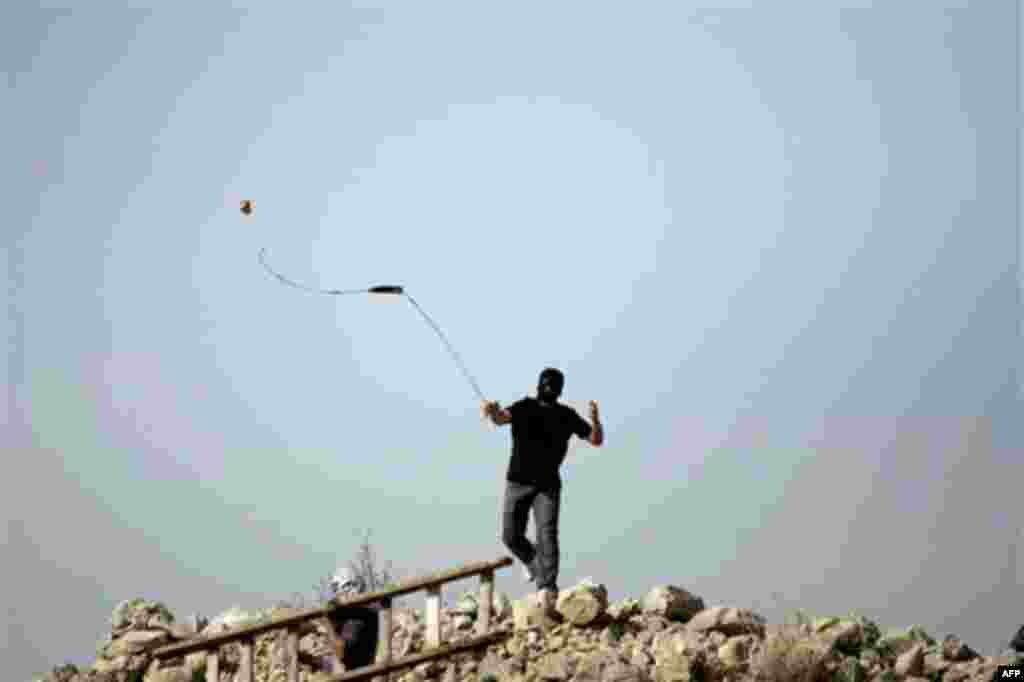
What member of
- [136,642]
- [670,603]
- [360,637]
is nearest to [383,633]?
[360,637]

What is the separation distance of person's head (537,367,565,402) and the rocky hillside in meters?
2.05

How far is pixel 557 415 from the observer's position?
2252 centimetres

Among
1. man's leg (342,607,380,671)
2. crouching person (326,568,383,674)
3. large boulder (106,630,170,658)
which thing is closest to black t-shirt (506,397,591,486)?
crouching person (326,568,383,674)

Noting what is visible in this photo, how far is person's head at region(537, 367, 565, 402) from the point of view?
2250cm

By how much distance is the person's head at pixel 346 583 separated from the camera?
20281 millimetres

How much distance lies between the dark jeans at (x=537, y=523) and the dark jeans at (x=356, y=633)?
2.79m

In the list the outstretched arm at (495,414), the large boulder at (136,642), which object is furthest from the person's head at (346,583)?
the large boulder at (136,642)

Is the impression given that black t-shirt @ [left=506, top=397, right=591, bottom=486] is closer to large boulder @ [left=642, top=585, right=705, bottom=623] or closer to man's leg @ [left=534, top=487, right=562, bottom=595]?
man's leg @ [left=534, top=487, right=562, bottom=595]

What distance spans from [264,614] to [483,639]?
548cm

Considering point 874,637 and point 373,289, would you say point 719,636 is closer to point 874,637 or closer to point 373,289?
point 874,637

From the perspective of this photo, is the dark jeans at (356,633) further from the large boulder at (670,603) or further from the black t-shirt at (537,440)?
the large boulder at (670,603)

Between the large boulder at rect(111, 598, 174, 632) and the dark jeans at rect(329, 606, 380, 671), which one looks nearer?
the dark jeans at rect(329, 606, 380, 671)

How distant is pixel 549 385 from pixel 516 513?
1309 millimetres

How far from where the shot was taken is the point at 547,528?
2241cm
